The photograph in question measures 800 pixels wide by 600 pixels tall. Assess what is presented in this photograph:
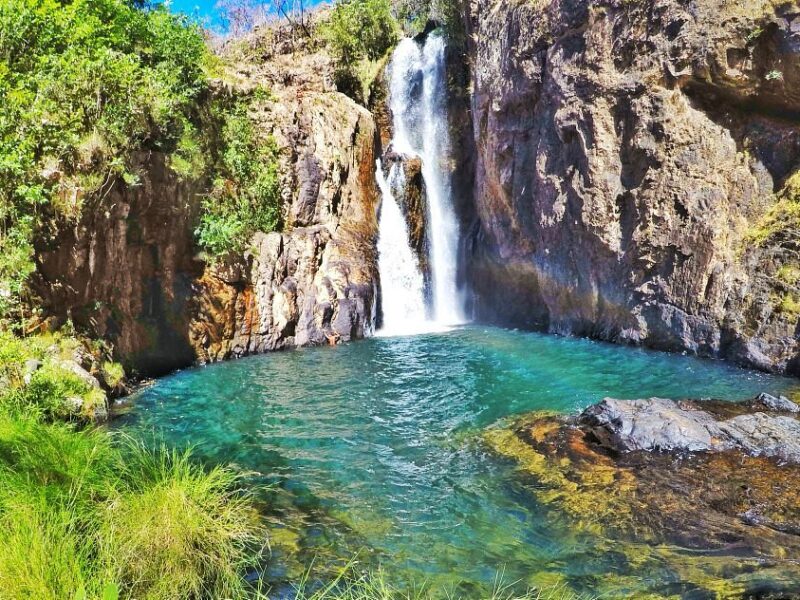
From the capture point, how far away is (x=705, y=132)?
14867 millimetres

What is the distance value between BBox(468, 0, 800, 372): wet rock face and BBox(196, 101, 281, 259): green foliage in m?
8.81

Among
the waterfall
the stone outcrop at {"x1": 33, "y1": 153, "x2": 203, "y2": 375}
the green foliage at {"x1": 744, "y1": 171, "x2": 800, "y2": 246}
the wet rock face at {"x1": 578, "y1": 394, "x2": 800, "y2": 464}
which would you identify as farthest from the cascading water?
the wet rock face at {"x1": 578, "y1": 394, "x2": 800, "y2": 464}

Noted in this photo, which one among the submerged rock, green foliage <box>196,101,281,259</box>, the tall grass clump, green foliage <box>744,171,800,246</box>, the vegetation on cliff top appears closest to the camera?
the tall grass clump

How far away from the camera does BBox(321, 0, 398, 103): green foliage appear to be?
27.7 meters

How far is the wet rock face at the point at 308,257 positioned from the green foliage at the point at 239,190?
543mm

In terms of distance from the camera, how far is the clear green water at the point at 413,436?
17.4 feet

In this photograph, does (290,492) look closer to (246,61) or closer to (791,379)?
(791,379)

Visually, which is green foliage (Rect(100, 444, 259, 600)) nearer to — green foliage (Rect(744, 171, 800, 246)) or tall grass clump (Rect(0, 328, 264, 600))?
tall grass clump (Rect(0, 328, 264, 600))

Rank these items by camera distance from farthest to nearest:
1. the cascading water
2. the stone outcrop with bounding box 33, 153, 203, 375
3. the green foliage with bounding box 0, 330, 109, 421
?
the cascading water
the stone outcrop with bounding box 33, 153, 203, 375
the green foliage with bounding box 0, 330, 109, 421

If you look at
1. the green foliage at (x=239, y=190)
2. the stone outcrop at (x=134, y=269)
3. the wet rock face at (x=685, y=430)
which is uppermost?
the green foliage at (x=239, y=190)

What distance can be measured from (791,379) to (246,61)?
28.0 m

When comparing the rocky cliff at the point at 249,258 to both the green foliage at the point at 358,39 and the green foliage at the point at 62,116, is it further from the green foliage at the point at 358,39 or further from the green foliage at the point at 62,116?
the green foliage at the point at 358,39

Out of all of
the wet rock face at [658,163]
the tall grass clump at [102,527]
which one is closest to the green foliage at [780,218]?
the wet rock face at [658,163]

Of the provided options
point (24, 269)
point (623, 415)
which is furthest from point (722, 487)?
point (24, 269)
